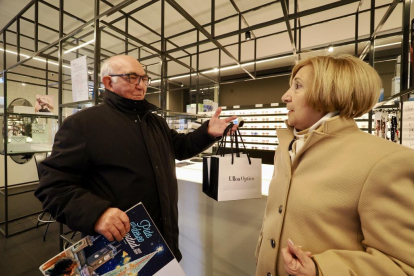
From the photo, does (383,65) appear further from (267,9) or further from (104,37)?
(104,37)

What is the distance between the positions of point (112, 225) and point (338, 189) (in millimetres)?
943

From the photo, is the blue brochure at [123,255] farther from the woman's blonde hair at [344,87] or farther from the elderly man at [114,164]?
the woman's blonde hair at [344,87]

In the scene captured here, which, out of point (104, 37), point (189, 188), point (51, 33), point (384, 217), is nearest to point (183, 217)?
point (189, 188)

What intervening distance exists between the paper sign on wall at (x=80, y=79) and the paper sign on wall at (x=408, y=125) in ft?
7.10

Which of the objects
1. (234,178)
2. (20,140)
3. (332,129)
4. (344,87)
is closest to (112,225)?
(234,178)

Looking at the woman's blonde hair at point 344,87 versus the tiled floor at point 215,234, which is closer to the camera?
the woman's blonde hair at point 344,87

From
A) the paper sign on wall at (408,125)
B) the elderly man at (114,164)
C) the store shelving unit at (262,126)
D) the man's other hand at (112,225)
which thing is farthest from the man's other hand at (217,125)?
the store shelving unit at (262,126)

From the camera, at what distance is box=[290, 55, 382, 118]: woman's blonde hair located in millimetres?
742

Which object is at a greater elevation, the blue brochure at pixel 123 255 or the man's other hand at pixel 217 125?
the man's other hand at pixel 217 125

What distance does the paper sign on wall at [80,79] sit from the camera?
1.66 m

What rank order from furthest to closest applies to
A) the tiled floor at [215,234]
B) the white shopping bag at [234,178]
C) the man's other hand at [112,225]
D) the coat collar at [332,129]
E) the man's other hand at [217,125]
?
the tiled floor at [215,234]
the man's other hand at [217,125]
the white shopping bag at [234,178]
the man's other hand at [112,225]
the coat collar at [332,129]

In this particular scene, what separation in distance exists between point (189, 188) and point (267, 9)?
10.7 ft

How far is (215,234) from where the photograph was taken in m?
1.81

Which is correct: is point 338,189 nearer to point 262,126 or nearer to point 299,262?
point 299,262
